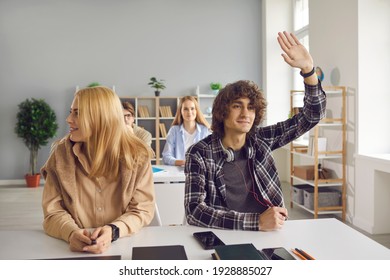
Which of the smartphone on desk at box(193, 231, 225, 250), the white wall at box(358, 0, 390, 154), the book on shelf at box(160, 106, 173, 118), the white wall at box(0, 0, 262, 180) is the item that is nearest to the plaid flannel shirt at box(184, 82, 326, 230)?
the smartphone on desk at box(193, 231, 225, 250)

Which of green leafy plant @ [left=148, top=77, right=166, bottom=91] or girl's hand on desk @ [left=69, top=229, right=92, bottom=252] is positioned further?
green leafy plant @ [left=148, top=77, right=166, bottom=91]

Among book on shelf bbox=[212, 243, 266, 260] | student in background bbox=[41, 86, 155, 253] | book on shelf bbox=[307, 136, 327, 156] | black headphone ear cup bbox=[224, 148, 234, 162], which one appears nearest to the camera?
book on shelf bbox=[212, 243, 266, 260]

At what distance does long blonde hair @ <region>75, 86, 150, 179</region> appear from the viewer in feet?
4.63

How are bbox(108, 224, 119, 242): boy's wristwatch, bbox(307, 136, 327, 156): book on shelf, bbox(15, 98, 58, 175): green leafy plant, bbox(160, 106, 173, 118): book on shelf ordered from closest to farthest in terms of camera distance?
bbox(108, 224, 119, 242): boy's wristwatch, bbox(307, 136, 327, 156): book on shelf, bbox(15, 98, 58, 175): green leafy plant, bbox(160, 106, 173, 118): book on shelf

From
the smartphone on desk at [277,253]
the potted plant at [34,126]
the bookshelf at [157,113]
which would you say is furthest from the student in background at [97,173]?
the potted plant at [34,126]

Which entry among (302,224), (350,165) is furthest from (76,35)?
(302,224)

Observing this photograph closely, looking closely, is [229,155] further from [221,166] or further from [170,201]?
[170,201]

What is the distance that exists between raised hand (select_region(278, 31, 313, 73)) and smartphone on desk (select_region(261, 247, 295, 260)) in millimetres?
694

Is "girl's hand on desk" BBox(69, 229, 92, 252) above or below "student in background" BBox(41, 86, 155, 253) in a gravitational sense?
below

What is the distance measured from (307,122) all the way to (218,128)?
1.26 feet

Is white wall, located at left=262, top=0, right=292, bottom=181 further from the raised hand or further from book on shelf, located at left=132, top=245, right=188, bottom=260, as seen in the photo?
book on shelf, located at left=132, top=245, right=188, bottom=260

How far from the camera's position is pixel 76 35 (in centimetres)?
703

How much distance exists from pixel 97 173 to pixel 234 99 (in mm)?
653

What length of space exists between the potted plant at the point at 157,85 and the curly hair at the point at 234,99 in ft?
16.7
